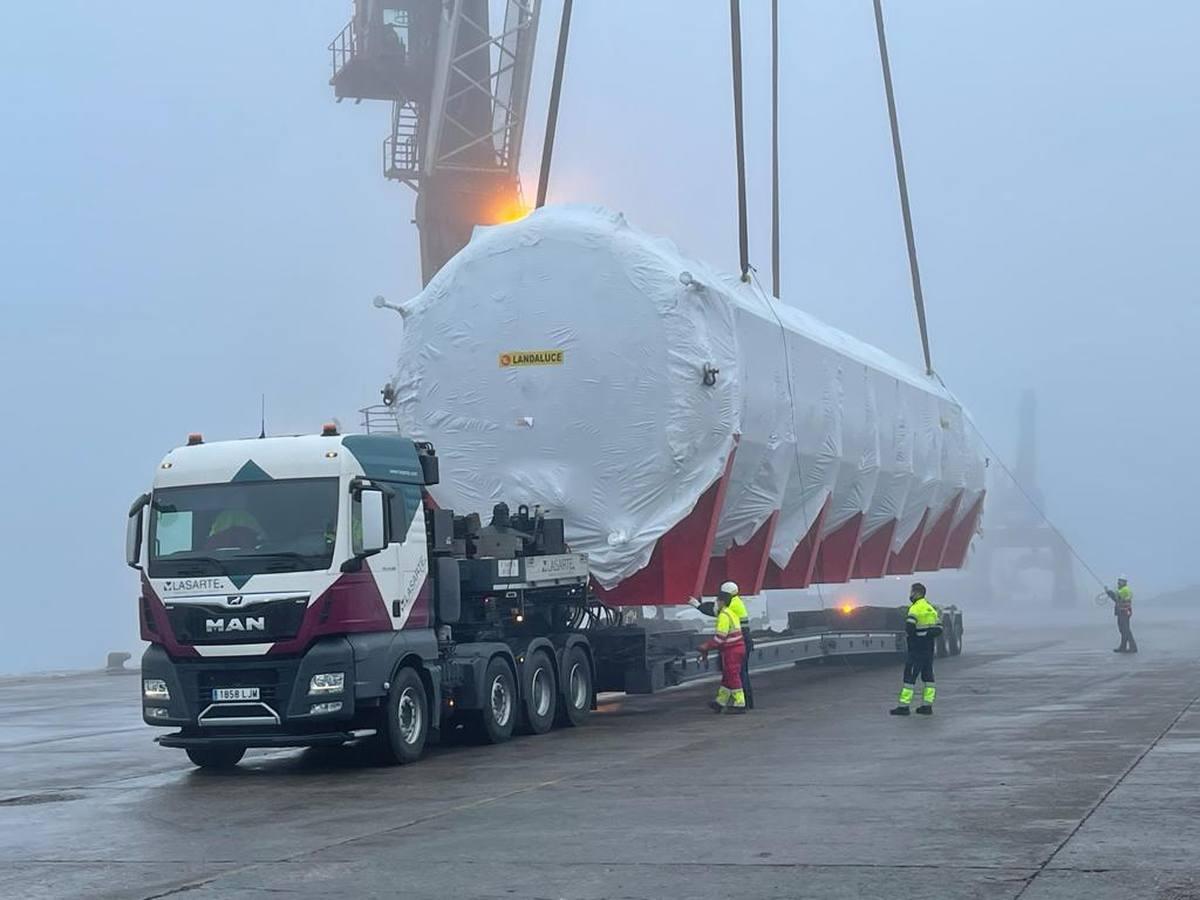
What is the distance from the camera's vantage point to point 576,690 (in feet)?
60.9

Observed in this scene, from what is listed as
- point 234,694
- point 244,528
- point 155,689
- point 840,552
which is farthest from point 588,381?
point 840,552

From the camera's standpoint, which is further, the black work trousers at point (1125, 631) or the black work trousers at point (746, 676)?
the black work trousers at point (1125, 631)

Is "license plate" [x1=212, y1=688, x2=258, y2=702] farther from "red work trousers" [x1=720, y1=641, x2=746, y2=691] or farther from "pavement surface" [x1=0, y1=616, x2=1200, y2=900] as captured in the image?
"red work trousers" [x1=720, y1=641, x2=746, y2=691]

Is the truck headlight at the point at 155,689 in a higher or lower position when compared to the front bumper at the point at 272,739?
higher

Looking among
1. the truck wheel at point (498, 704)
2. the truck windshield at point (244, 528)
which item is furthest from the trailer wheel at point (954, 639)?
the truck windshield at point (244, 528)

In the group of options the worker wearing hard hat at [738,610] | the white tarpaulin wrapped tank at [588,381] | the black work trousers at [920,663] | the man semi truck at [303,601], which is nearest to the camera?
the man semi truck at [303,601]

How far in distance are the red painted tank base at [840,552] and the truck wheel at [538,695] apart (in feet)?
28.5

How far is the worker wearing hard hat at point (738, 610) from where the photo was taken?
19.5 meters

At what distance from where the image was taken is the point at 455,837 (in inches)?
399

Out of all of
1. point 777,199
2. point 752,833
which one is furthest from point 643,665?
point 777,199

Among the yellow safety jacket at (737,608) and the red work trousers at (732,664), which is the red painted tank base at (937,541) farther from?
the red work trousers at (732,664)

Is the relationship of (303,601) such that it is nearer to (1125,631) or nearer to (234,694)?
(234,694)

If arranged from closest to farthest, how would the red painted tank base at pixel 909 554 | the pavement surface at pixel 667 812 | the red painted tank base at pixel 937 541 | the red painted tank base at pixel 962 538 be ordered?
the pavement surface at pixel 667 812 < the red painted tank base at pixel 909 554 < the red painted tank base at pixel 937 541 < the red painted tank base at pixel 962 538

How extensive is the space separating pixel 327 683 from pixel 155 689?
172 centimetres
